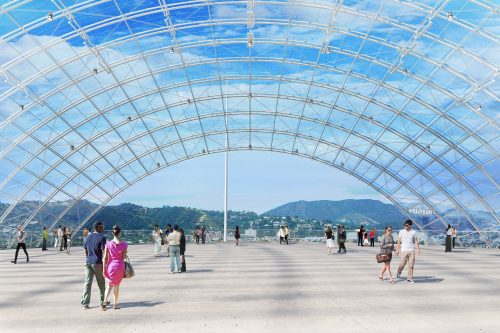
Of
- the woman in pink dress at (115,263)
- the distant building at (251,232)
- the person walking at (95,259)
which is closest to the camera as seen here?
the woman in pink dress at (115,263)

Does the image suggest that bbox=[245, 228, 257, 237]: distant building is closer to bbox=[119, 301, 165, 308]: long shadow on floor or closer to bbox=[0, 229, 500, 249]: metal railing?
bbox=[0, 229, 500, 249]: metal railing

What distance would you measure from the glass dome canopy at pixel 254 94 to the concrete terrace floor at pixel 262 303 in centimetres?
1817

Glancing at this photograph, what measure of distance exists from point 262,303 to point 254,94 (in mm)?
36365

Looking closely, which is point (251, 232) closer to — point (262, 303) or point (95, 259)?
point (262, 303)

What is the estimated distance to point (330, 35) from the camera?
35.2 meters

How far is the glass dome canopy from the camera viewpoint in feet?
104

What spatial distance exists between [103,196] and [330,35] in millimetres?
32266

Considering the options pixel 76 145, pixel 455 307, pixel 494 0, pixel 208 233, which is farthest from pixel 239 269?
pixel 208 233

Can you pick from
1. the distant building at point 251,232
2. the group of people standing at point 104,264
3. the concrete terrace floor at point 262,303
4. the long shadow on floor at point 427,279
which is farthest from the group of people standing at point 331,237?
the distant building at point 251,232

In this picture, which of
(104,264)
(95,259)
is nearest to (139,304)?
(104,264)

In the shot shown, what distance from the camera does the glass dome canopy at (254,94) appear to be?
31656mm

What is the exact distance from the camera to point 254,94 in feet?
154

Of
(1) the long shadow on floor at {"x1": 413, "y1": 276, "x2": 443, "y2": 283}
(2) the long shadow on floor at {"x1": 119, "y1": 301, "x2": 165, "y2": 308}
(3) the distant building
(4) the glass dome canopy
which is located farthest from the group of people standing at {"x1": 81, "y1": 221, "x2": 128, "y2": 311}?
(3) the distant building

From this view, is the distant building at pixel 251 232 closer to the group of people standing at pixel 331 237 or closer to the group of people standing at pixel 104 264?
the group of people standing at pixel 331 237
